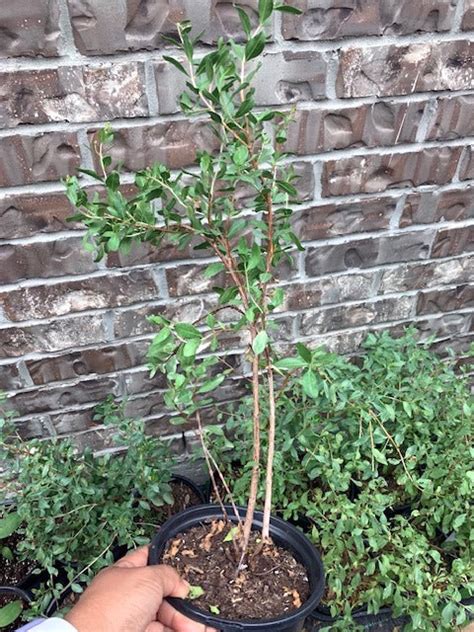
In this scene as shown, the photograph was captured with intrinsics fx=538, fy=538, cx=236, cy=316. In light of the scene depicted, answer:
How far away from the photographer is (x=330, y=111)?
3.92 feet

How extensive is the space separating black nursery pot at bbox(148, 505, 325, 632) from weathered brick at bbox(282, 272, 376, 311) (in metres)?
0.56

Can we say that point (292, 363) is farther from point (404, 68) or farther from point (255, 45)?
point (404, 68)

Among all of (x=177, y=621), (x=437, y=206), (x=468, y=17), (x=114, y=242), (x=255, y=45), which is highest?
(x=255, y=45)

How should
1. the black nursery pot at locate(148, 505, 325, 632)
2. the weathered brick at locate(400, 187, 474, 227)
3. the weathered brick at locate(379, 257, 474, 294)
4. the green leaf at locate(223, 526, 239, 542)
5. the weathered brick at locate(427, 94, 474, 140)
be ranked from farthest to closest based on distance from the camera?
the weathered brick at locate(379, 257, 474, 294), the weathered brick at locate(400, 187, 474, 227), the weathered brick at locate(427, 94, 474, 140), the green leaf at locate(223, 526, 239, 542), the black nursery pot at locate(148, 505, 325, 632)

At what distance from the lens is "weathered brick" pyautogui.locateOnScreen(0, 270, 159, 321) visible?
124cm

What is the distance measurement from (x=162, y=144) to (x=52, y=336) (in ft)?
1.75

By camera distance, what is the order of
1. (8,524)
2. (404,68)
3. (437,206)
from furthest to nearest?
1. (437,206)
2. (8,524)
3. (404,68)

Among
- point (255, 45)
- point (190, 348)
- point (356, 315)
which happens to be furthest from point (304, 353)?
point (356, 315)

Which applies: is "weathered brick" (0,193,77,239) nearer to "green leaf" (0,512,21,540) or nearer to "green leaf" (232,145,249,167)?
"green leaf" (232,145,249,167)

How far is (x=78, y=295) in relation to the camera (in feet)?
4.17

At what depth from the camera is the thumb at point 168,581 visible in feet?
3.20

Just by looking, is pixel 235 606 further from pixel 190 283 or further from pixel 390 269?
pixel 390 269

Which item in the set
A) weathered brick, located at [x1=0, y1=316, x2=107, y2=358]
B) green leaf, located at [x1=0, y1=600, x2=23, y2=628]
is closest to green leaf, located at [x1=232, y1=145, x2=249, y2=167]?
weathered brick, located at [x1=0, y1=316, x2=107, y2=358]

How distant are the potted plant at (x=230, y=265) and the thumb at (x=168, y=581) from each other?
0.03 meters
